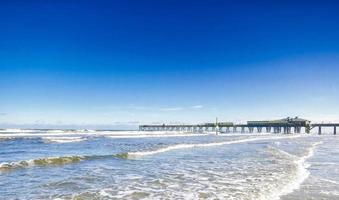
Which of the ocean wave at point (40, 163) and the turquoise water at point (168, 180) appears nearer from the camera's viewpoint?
the turquoise water at point (168, 180)

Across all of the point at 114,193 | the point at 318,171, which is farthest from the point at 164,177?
the point at 318,171

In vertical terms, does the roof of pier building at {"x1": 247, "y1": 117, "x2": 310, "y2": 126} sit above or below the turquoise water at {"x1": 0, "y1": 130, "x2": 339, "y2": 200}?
above

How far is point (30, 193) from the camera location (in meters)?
11.4

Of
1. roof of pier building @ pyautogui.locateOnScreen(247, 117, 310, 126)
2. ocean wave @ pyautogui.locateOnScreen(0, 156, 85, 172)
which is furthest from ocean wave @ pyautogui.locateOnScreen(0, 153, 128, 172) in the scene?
roof of pier building @ pyautogui.locateOnScreen(247, 117, 310, 126)

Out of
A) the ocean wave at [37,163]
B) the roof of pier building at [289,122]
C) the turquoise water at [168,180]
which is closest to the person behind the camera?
the turquoise water at [168,180]

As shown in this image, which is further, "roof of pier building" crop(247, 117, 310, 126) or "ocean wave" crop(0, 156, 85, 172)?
"roof of pier building" crop(247, 117, 310, 126)

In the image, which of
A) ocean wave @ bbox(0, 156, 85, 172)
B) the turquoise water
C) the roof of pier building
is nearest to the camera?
the turquoise water

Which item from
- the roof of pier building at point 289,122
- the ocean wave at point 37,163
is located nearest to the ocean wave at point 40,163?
the ocean wave at point 37,163

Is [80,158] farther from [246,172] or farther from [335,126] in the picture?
[335,126]

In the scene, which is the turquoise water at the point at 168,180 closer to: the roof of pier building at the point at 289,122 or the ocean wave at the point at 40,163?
the ocean wave at the point at 40,163

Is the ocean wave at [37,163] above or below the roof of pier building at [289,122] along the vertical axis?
below

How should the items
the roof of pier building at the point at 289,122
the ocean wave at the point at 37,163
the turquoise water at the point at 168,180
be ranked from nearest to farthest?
1. the turquoise water at the point at 168,180
2. the ocean wave at the point at 37,163
3. the roof of pier building at the point at 289,122

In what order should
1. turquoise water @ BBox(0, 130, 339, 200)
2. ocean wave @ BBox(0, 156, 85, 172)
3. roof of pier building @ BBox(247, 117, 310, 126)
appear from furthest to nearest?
roof of pier building @ BBox(247, 117, 310, 126) < ocean wave @ BBox(0, 156, 85, 172) < turquoise water @ BBox(0, 130, 339, 200)

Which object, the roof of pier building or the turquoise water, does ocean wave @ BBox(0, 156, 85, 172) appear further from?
the roof of pier building
